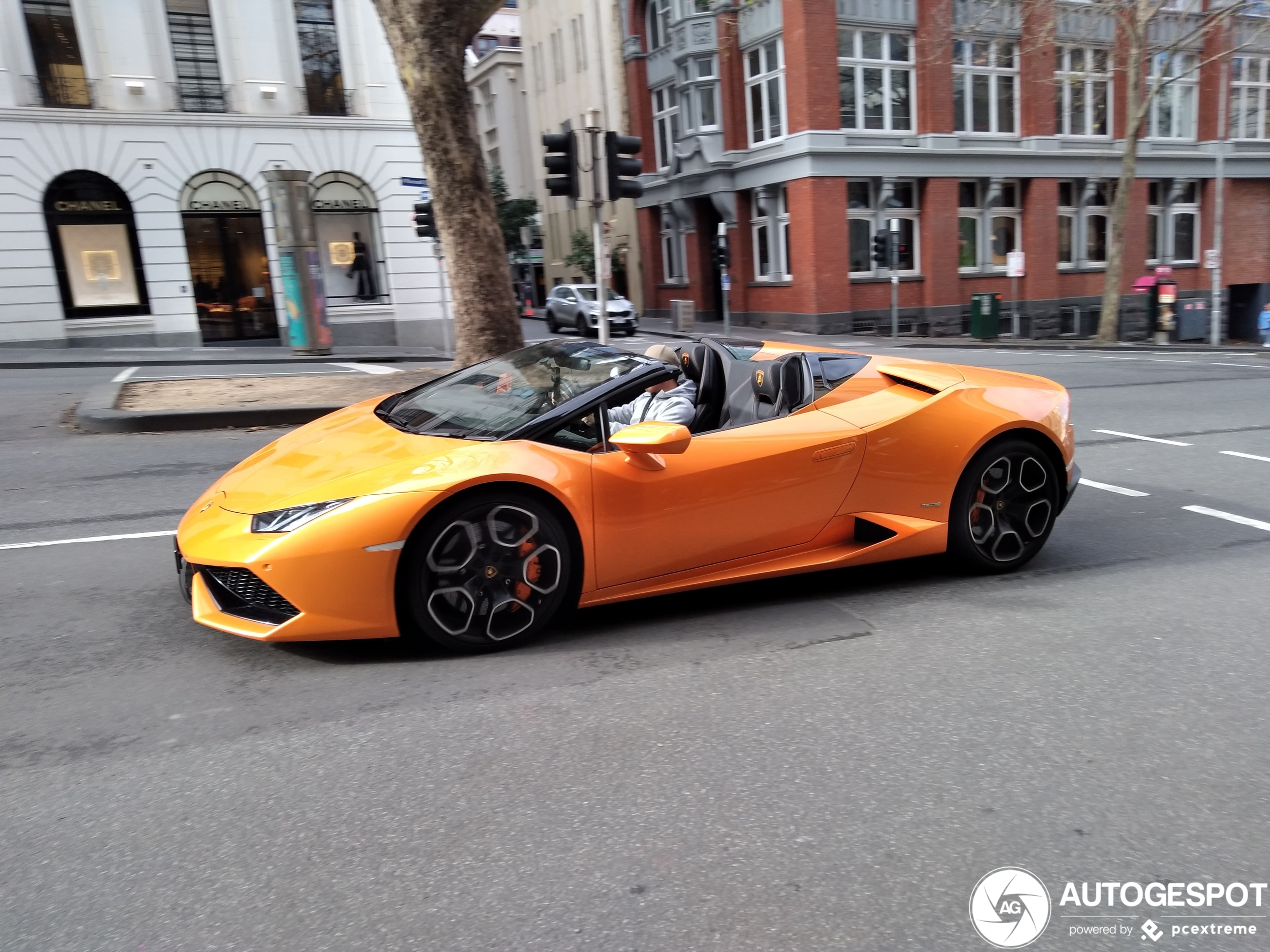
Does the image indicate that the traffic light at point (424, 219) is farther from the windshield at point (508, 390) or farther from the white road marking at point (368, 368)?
the windshield at point (508, 390)

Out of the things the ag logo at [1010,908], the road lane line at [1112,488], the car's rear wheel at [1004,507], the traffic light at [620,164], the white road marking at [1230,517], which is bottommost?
the white road marking at [1230,517]

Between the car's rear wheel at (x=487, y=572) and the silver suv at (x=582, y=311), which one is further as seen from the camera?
the silver suv at (x=582, y=311)

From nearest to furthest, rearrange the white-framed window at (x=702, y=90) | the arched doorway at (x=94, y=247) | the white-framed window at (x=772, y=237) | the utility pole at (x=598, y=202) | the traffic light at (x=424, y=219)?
the utility pole at (x=598, y=202)
the traffic light at (x=424, y=219)
the arched doorway at (x=94, y=247)
the white-framed window at (x=772, y=237)
the white-framed window at (x=702, y=90)

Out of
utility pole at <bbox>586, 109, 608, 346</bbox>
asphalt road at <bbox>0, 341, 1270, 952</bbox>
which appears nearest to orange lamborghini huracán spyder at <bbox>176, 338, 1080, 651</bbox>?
asphalt road at <bbox>0, 341, 1270, 952</bbox>

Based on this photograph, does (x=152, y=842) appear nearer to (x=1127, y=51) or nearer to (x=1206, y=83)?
(x=1127, y=51)

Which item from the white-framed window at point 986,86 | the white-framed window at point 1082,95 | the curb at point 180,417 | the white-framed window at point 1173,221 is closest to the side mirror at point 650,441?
the curb at point 180,417

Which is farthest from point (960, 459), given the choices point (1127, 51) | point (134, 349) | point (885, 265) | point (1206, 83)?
point (1206, 83)

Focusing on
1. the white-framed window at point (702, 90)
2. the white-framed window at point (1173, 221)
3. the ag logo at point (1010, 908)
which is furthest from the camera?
the white-framed window at point (1173, 221)

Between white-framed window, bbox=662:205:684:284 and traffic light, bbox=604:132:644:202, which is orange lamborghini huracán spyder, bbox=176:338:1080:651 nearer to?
traffic light, bbox=604:132:644:202

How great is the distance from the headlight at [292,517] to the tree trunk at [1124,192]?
942 inches

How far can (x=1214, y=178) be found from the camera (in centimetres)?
3466

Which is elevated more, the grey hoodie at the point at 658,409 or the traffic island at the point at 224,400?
the grey hoodie at the point at 658,409

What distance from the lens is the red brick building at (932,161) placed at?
93.5ft

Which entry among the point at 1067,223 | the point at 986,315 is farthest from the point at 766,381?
the point at 1067,223
